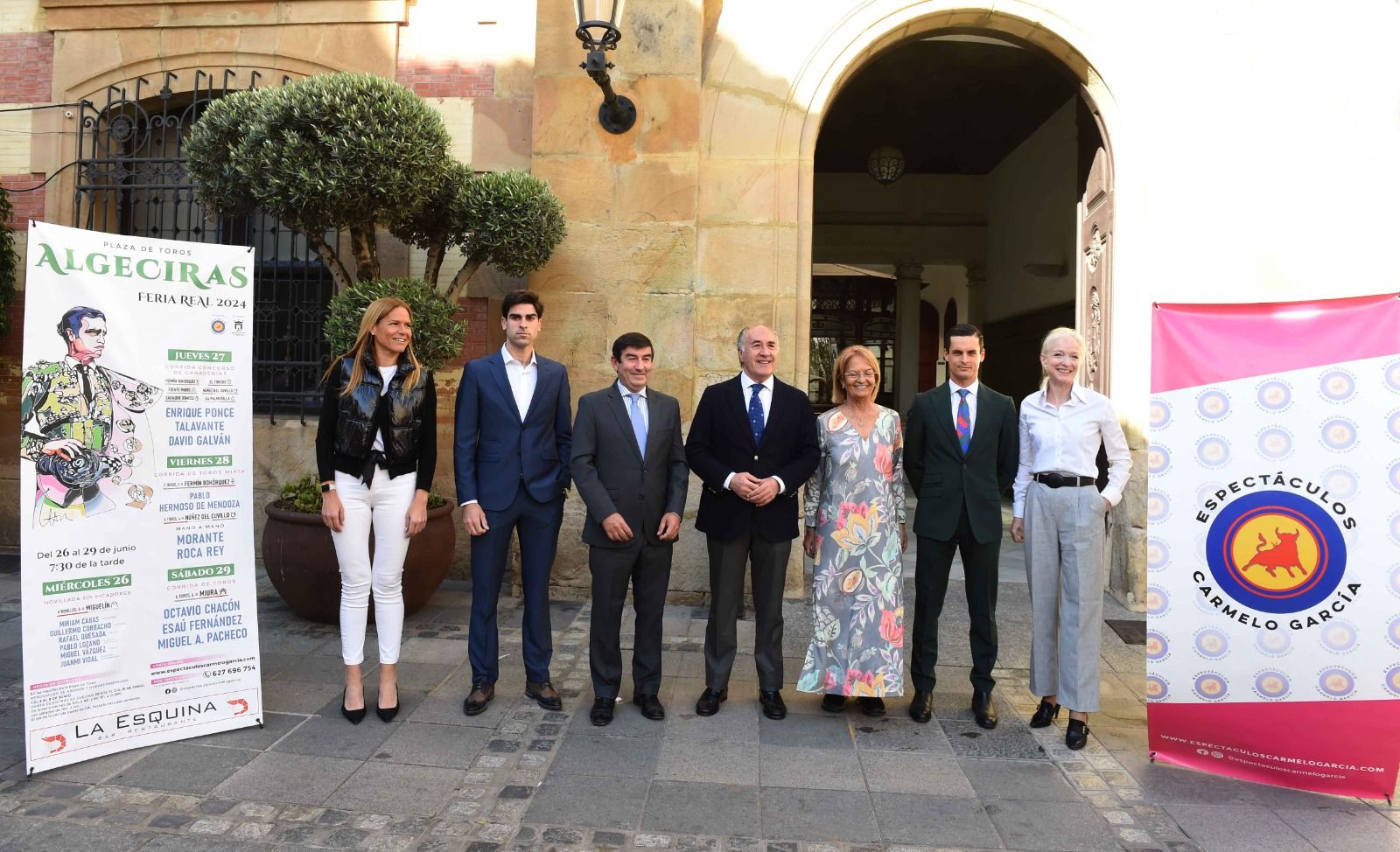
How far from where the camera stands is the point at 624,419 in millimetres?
4035

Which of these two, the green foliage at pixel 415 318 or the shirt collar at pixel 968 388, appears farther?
the green foliage at pixel 415 318

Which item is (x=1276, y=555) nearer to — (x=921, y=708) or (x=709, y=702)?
(x=921, y=708)

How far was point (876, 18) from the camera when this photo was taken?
6215mm

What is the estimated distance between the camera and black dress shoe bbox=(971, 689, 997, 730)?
4.01m

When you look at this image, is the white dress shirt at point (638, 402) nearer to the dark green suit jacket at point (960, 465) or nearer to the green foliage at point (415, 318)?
the dark green suit jacket at point (960, 465)

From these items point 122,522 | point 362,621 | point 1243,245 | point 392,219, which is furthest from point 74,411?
point 1243,245

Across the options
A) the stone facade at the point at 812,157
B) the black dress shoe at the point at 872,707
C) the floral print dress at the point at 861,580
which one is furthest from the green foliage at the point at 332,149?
the black dress shoe at the point at 872,707

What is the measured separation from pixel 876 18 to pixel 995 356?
28.0 feet

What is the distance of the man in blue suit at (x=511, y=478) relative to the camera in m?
4.09

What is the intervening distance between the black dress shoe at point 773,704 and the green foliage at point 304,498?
2.62m

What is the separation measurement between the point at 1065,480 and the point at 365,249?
4.45 meters

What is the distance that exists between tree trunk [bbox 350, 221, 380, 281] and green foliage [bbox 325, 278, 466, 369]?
0.40 metres

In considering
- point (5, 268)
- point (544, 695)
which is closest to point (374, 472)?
point (544, 695)

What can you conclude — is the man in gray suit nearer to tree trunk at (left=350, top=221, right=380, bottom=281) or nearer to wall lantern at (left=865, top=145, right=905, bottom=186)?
tree trunk at (left=350, top=221, right=380, bottom=281)
